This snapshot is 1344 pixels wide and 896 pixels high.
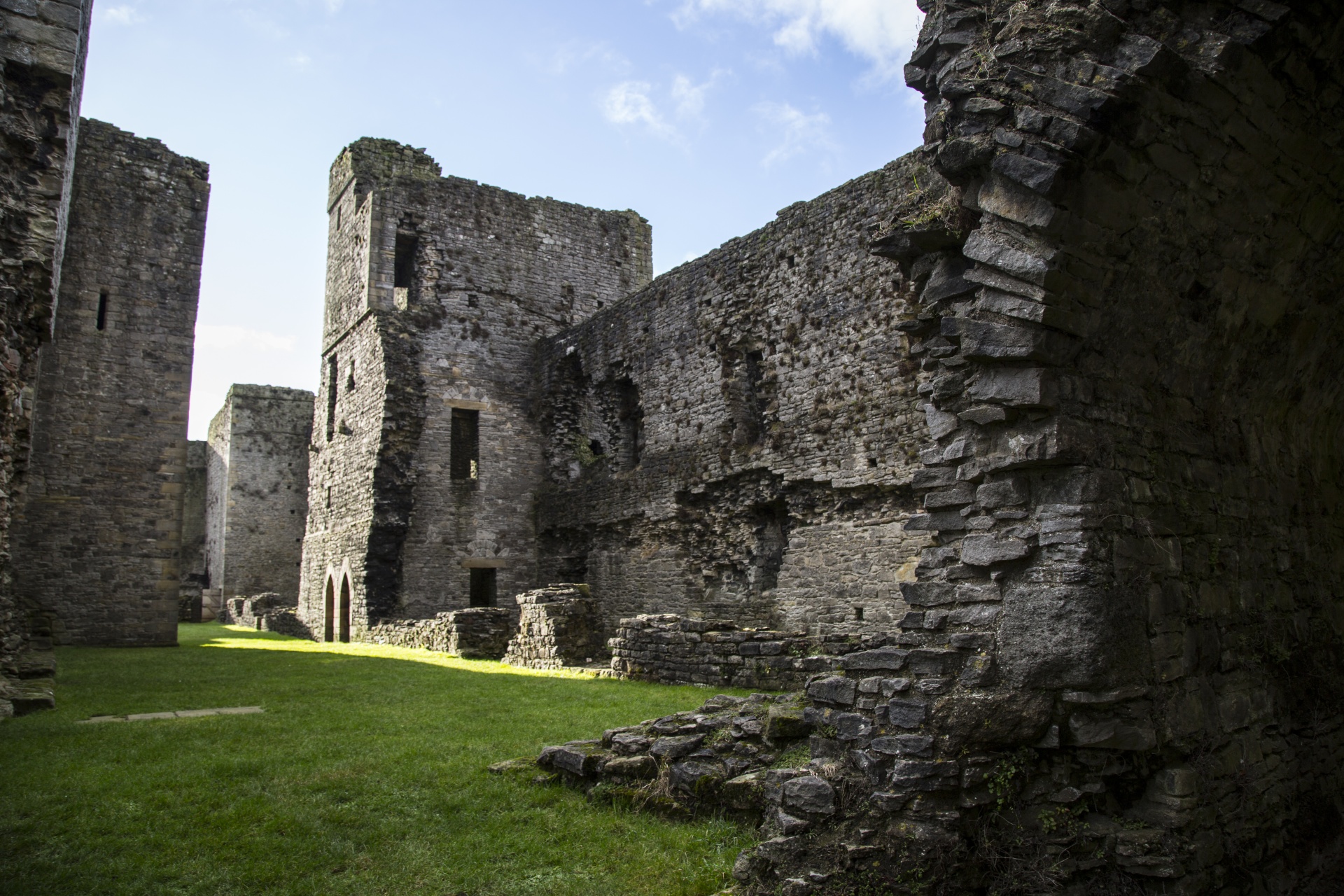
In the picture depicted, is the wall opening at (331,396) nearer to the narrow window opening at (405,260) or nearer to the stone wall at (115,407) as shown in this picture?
the narrow window opening at (405,260)

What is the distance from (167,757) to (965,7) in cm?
699

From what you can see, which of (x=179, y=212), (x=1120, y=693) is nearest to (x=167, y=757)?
(x=1120, y=693)

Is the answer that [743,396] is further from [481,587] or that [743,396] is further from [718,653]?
[481,587]

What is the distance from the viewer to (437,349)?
2030 centimetres

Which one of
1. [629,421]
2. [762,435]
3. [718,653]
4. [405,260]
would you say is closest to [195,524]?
[405,260]

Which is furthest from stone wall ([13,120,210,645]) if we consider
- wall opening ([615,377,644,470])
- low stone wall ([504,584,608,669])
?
wall opening ([615,377,644,470])

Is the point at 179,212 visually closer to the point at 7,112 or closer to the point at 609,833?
the point at 7,112

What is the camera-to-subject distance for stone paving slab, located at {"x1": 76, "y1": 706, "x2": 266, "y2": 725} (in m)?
7.83

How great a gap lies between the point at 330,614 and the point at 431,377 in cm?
625

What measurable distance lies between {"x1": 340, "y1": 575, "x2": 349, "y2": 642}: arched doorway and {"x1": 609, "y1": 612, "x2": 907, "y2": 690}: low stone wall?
10.3 meters

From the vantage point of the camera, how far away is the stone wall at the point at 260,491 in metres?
31.6

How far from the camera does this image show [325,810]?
5215 millimetres

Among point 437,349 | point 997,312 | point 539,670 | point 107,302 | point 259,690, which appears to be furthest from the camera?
point 437,349

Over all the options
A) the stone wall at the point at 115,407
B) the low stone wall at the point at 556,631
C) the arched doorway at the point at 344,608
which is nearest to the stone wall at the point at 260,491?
the arched doorway at the point at 344,608
